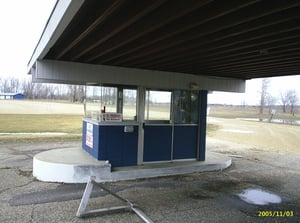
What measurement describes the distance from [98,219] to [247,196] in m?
3.17

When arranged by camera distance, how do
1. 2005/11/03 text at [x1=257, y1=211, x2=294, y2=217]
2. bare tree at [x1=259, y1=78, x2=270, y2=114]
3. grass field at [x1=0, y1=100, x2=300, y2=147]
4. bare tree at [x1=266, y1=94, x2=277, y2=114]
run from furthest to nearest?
bare tree at [x1=266, y1=94, x2=277, y2=114] → bare tree at [x1=259, y1=78, x2=270, y2=114] → grass field at [x1=0, y1=100, x2=300, y2=147] → 2005/11/03 text at [x1=257, y1=211, x2=294, y2=217]

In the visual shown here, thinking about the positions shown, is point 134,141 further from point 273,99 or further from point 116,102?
point 273,99

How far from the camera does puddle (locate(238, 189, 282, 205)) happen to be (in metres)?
5.39

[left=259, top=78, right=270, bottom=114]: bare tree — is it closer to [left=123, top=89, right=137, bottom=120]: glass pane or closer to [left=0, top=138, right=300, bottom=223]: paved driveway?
[left=0, top=138, right=300, bottom=223]: paved driveway

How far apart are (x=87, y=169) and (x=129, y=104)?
2142mm

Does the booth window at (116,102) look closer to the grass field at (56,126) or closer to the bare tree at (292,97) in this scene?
the grass field at (56,126)

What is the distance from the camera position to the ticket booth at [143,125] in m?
7.11

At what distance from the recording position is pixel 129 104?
7559 mm

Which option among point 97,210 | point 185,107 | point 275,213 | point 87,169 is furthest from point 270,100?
point 97,210

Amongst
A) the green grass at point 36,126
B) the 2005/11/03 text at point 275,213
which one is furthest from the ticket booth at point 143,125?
the green grass at point 36,126

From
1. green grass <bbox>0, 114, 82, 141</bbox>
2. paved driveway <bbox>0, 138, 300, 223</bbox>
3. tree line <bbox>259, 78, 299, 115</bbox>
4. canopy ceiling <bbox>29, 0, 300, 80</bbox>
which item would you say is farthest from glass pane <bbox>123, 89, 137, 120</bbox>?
tree line <bbox>259, 78, 299, 115</bbox>

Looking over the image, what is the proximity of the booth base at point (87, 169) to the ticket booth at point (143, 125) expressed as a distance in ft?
1.11

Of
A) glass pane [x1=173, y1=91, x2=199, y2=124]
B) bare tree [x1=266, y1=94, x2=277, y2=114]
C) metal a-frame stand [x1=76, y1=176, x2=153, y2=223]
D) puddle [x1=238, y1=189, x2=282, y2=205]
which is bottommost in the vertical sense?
puddle [x1=238, y1=189, x2=282, y2=205]

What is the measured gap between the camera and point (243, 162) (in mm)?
9367
